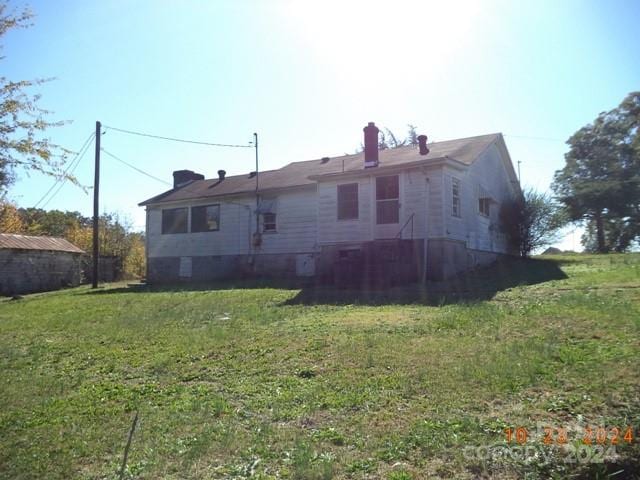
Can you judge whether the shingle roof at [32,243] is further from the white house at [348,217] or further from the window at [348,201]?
the window at [348,201]

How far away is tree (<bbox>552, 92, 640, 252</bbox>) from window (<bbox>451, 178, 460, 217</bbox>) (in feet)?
Result: 67.8

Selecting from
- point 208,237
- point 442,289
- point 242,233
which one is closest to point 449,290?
point 442,289

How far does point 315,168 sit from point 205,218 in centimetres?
586

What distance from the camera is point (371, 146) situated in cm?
1956

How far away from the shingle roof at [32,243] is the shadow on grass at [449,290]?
60.2 ft

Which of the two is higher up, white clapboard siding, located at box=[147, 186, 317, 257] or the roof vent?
the roof vent

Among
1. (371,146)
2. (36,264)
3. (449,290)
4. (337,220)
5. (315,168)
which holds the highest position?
(315,168)

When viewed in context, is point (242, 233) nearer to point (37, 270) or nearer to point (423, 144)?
point (423, 144)

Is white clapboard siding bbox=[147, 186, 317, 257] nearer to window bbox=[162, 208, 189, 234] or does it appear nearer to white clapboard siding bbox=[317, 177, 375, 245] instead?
window bbox=[162, 208, 189, 234]

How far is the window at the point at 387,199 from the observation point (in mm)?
18250

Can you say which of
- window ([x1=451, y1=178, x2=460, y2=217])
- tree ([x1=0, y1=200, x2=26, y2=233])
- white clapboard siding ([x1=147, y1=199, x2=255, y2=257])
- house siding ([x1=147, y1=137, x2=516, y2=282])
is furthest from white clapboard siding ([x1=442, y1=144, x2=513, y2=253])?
tree ([x1=0, y1=200, x2=26, y2=233])

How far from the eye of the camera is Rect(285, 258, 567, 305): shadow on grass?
1294cm

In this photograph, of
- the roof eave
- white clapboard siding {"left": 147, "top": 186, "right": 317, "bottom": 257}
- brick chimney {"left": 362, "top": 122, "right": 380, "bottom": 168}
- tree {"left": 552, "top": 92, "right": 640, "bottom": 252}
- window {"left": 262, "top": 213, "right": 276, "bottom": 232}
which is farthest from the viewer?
tree {"left": 552, "top": 92, "right": 640, "bottom": 252}

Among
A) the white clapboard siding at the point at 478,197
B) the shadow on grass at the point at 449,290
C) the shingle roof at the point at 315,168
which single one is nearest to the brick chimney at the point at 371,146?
the shingle roof at the point at 315,168
